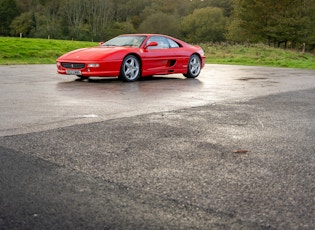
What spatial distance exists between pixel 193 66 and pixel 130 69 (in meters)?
2.53

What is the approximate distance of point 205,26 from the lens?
92.1 m

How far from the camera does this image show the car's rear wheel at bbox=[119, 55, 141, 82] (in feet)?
35.6

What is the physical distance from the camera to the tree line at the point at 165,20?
6103 cm

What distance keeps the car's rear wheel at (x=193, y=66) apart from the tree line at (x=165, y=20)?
A: 48468 mm

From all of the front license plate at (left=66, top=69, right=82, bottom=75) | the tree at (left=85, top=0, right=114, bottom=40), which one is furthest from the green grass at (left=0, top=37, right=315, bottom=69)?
the tree at (left=85, top=0, right=114, bottom=40)

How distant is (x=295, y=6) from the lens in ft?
202

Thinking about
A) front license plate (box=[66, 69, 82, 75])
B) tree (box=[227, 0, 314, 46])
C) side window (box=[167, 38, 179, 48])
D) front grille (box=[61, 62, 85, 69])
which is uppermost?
tree (box=[227, 0, 314, 46])

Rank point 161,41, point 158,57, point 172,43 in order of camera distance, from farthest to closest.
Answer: point 172,43 < point 161,41 < point 158,57

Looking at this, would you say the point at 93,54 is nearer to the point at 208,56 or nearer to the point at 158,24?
the point at 208,56

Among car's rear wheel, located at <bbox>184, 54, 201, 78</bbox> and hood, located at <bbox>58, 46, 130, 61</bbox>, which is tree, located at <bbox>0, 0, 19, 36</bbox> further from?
hood, located at <bbox>58, 46, 130, 61</bbox>

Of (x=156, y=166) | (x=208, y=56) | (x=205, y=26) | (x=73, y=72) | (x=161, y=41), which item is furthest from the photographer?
(x=205, y=26)

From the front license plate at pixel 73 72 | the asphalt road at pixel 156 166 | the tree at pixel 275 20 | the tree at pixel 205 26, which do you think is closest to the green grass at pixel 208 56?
the front license plate at pixel 73 72

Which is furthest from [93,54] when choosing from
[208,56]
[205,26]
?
[205,26]

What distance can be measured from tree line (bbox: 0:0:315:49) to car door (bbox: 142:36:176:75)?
49507mm
